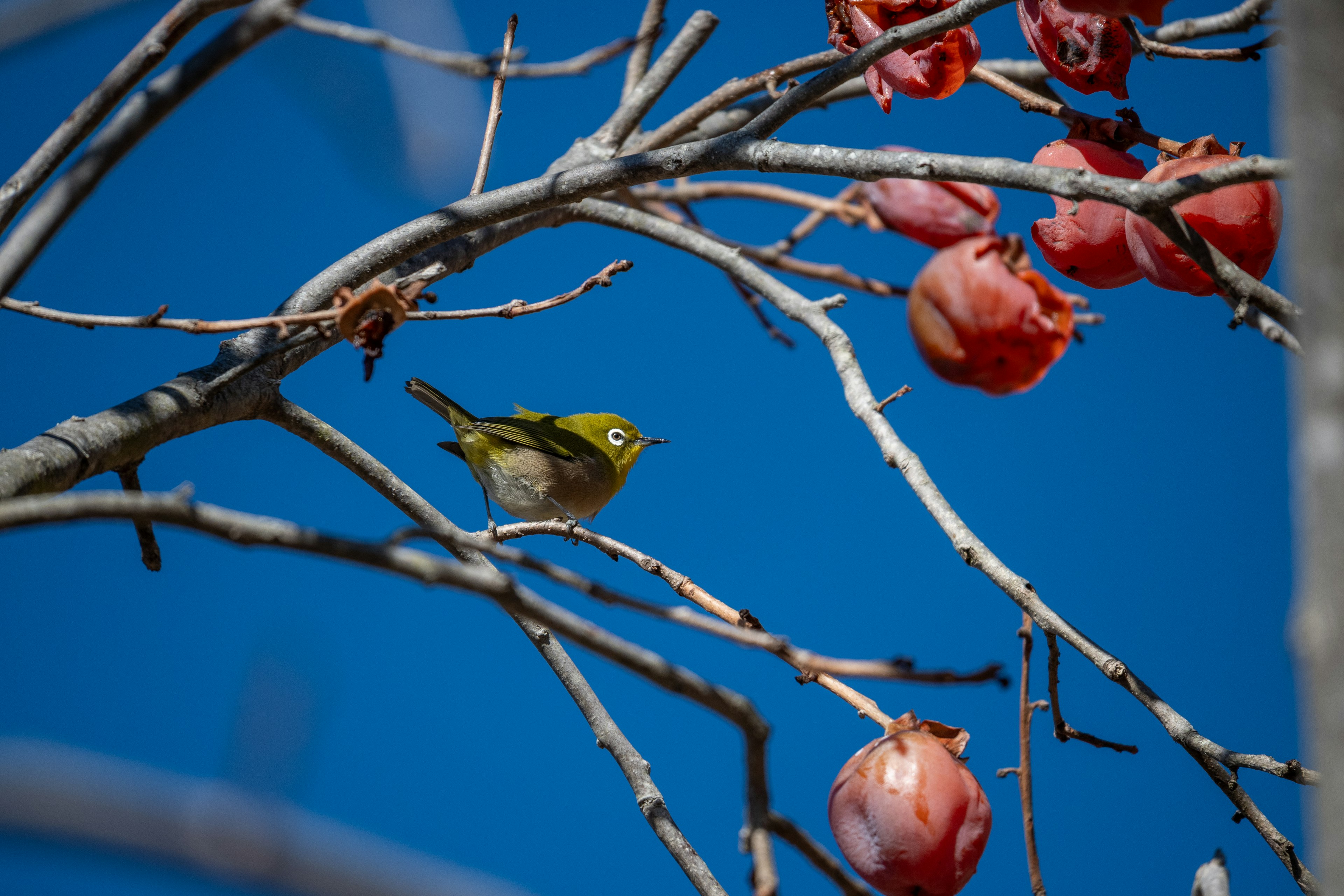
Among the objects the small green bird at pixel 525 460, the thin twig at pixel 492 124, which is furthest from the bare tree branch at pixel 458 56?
the small green bird at pixel 525 460

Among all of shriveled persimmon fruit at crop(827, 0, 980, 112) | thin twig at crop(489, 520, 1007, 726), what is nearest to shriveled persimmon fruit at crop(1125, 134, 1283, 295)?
shriveled persimmon fruit at crop(827, 0, 980, 112)

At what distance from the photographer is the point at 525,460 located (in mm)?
3148

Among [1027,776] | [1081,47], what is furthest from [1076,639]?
[1081,47]

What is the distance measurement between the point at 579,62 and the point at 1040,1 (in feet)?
2.32

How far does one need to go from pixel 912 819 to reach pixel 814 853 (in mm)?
352

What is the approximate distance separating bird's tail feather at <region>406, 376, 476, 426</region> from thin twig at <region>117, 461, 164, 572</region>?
1.78 meters

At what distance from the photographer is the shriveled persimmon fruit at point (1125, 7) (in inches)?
36.9

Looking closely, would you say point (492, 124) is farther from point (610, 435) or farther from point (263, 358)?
point (610, 435)

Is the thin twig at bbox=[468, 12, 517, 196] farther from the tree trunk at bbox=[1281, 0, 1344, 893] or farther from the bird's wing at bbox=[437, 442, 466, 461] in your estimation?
the bird's wing at bbox=[437, 442, 466, 461]

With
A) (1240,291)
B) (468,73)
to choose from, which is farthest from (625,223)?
(1240,291)

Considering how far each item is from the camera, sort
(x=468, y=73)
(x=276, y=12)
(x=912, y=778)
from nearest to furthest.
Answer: (x=276, y=12) → (x=912, y=778) → (x=468, y=73)

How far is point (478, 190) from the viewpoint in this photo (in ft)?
4.20

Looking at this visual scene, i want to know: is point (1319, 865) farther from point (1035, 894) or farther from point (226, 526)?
point (1035, 894)

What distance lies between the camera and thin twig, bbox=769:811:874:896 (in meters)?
0.62
